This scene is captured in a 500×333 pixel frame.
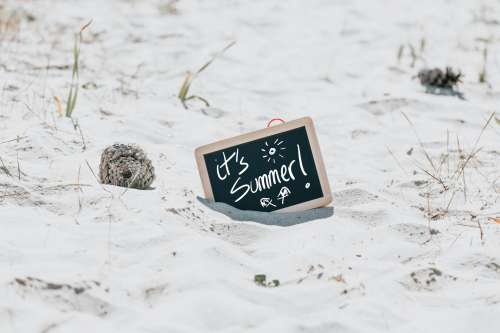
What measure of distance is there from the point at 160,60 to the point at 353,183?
5.86 feet

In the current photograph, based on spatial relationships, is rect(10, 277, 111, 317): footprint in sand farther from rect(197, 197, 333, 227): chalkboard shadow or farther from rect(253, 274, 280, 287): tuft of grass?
rect(197, 197, 333, 227): chalkboard shadow

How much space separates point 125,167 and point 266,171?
1.48ft

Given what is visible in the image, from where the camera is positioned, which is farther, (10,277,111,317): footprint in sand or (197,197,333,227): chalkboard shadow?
(197,197,333,227): chalkboard shadow

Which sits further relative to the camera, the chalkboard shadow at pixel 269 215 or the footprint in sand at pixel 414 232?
the chalkboard shadow at pixel 269 215

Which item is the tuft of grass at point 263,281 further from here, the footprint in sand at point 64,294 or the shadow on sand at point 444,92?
the shadow on sand at point 444,92

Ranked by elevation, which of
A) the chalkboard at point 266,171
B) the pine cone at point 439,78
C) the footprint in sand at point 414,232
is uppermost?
the pine cone at point 439,78

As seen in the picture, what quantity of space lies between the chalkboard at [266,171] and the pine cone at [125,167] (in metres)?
0.18

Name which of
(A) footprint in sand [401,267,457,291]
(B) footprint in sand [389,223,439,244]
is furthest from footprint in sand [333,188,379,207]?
(A) footprint in sand [401,267,457,291]

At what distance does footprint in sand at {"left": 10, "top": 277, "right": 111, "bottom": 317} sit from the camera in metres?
1.49

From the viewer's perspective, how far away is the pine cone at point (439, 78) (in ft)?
11.0

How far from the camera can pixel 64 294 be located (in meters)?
1.51

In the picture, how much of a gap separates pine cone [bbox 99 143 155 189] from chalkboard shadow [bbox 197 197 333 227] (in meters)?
0.20

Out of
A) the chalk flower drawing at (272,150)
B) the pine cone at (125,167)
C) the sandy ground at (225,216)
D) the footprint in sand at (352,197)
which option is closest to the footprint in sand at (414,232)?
the sandy ground at (225,216)

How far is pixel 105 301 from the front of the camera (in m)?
1.50
